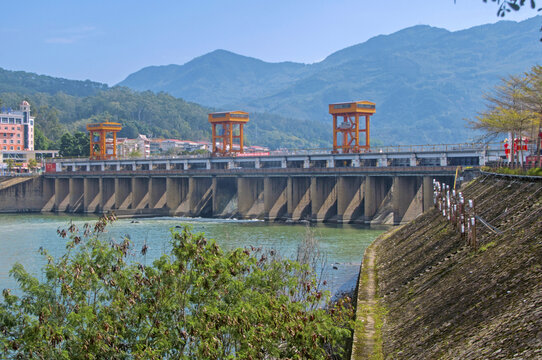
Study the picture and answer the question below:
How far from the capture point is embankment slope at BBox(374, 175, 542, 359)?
39.4ft

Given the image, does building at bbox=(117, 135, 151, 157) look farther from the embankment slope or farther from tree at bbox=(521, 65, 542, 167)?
the embankment slope

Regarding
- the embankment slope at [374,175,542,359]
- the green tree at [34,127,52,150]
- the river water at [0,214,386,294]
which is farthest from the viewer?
the green tree at [34,127,52,150]

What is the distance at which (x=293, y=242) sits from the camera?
55438mm

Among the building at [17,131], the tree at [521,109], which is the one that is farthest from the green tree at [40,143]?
the tree at [521,109]

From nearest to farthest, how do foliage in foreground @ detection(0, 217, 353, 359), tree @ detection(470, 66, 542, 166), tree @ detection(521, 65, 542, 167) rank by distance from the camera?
foliage in foreground @ detection(0, 217, 353, 359), tree @ detection(521, 65, 542, 167), tree @ detection(470, 66, 542, 166)

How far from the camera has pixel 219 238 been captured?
196 ft

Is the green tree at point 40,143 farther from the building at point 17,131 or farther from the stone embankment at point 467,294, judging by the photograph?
the stone embankment at point 467,294

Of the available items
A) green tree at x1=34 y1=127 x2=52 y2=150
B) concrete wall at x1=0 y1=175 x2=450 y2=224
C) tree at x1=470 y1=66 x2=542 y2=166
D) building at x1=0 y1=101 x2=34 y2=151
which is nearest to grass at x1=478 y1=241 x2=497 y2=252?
tree at x1=470 y1=66 x2=542 y2=166

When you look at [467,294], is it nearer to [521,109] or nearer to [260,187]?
[521,109]

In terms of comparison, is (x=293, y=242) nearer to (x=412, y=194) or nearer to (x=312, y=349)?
(x=412, y=194)

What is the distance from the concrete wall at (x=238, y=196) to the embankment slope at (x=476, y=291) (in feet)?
137

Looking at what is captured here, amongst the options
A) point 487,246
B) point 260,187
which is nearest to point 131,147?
point 260,187

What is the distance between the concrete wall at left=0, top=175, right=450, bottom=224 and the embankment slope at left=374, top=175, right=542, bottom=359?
41.8 metres

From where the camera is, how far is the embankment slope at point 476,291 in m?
12.0
